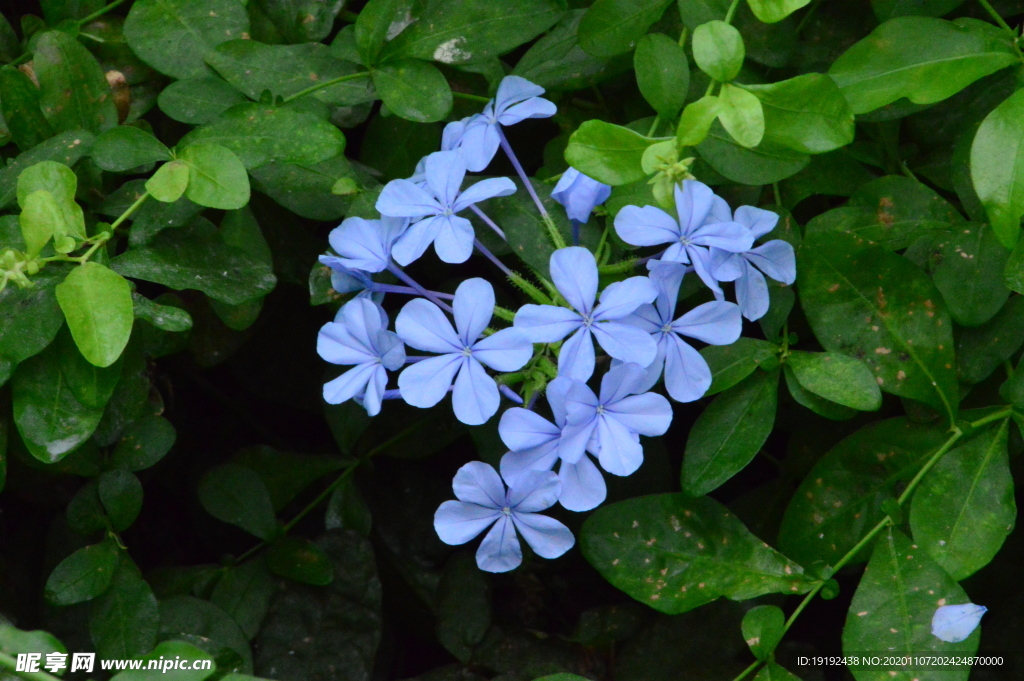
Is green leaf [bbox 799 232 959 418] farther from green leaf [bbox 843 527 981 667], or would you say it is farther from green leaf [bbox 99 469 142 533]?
green leaf [bbox 99 469 142 533]

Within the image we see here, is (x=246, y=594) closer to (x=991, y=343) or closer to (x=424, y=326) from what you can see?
(x=424, y=326)

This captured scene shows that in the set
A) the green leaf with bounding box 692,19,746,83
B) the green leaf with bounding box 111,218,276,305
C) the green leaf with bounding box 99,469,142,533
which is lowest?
the green leaf with bounding box 99,469,142,533

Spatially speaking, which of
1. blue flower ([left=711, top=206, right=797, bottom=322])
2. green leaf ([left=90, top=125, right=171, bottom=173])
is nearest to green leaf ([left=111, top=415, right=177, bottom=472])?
green leaf ([left=90, top=125, right=171, bottom=173])

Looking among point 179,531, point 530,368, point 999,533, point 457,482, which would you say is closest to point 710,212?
point 530,368

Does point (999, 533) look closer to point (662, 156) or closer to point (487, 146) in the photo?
point (662, 156)

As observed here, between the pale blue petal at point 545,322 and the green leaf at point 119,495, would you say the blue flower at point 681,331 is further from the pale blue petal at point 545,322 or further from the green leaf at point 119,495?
the green leaf at point 119,495

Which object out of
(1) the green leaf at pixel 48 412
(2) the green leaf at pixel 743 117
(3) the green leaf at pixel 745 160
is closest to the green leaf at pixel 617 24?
(3) the green leaf at pixel 745 160

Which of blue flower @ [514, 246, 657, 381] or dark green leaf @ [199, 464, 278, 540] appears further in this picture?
dark green leaf @ [199, 464, 278, 540]
